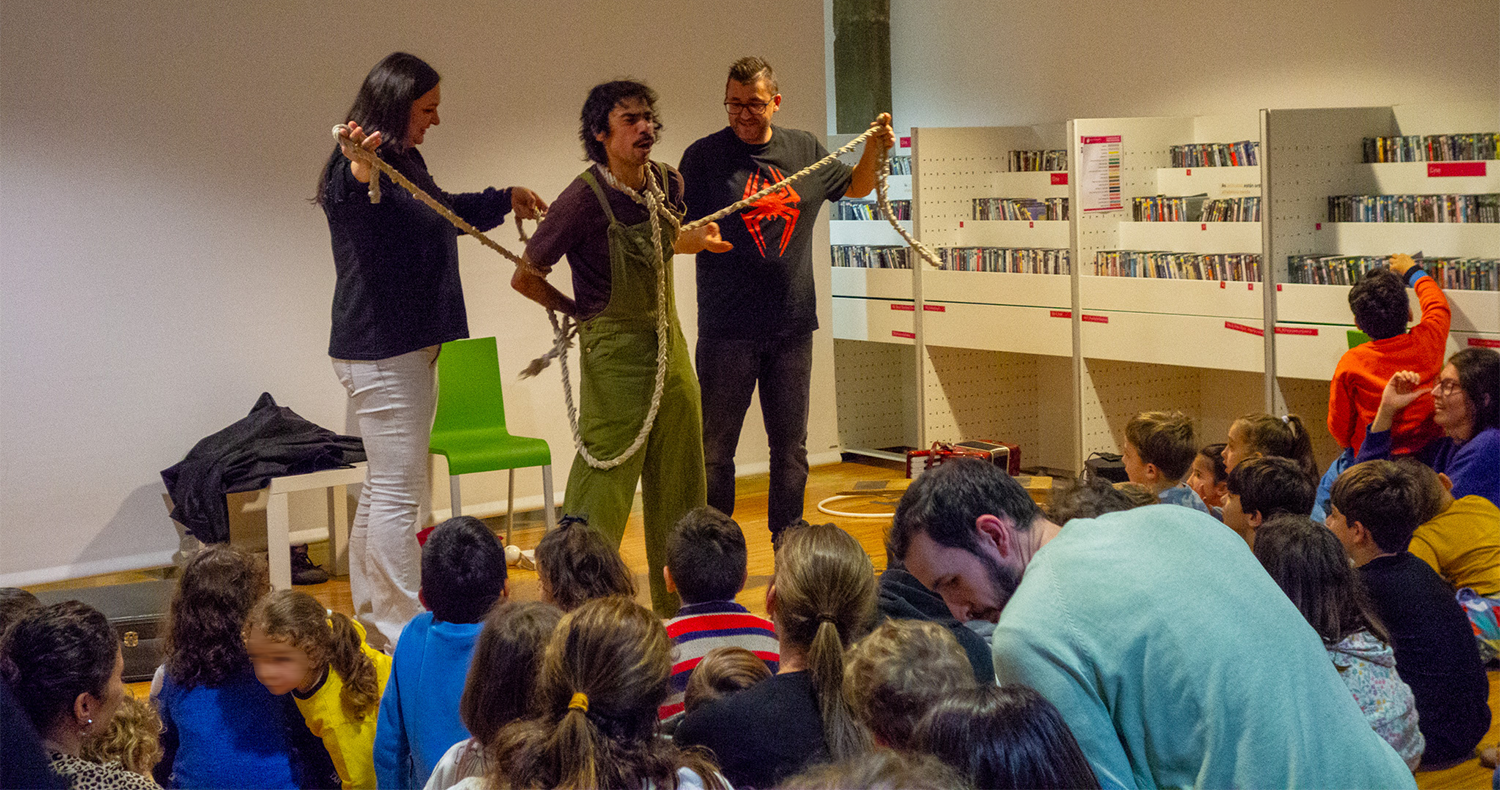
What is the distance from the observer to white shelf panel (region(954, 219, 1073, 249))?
231 inches

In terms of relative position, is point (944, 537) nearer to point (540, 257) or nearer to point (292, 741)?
point (292, 741)

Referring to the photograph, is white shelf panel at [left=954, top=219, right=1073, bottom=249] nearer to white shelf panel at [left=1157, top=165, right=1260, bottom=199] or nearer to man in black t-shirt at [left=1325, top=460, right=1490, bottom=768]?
white shelf panel at [left=1157, top=165, right=1260, bottom=199]

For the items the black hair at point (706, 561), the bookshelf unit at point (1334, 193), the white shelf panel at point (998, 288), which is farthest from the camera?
the white shelf panel at point (998, 288)

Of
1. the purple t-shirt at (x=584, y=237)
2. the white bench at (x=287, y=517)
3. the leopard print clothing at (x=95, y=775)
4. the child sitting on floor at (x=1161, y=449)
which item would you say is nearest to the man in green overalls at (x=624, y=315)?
the purple t-shirt at (x=584, y=237)

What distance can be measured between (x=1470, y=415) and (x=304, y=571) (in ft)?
12.8

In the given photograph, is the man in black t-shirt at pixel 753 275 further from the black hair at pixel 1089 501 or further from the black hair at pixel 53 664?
the black hair at pixel 53 664

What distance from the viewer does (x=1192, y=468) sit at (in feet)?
13.0

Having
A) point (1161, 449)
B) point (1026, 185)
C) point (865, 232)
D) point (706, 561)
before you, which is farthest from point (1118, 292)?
point (706, 561)

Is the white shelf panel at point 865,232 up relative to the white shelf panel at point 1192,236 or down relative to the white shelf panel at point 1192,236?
up

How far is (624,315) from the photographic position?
360cm

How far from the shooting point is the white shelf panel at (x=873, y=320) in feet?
21.1

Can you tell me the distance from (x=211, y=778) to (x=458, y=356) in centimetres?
321

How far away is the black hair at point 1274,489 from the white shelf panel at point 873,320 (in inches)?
125

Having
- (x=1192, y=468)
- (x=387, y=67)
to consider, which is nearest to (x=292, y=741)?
(x=387, y=67)
